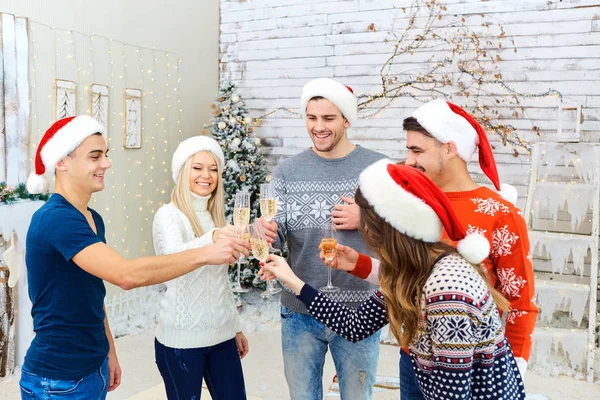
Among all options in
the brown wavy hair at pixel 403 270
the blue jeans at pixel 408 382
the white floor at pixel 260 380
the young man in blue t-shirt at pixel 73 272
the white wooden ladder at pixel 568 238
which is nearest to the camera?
the brown wavy hair at pixel 403 270

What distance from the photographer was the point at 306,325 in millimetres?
2416

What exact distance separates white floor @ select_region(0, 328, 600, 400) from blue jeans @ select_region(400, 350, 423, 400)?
6.87ft

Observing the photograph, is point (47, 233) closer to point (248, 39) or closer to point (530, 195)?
point (530, 195)

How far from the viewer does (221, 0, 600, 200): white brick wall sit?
5082 mm

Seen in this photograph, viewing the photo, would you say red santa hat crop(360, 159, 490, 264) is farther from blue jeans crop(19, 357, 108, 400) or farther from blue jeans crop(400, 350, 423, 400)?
blue jeans crop(19, 357, 108, 400)

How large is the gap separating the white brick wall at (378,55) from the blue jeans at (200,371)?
12.9 feet

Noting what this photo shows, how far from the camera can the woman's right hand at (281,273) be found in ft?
6.27

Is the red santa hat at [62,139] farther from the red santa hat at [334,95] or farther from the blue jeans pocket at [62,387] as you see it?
the red santa hat at [334,95]

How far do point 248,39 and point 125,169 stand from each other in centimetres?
233

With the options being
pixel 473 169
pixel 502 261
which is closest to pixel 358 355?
pixel 502 261

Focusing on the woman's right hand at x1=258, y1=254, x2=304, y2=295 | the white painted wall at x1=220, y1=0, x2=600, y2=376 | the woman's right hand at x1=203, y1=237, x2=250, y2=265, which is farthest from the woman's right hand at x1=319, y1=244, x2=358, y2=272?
the white painted wall at x1=220, y1=0, x2=600, y2=376

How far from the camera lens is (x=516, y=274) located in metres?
1.82

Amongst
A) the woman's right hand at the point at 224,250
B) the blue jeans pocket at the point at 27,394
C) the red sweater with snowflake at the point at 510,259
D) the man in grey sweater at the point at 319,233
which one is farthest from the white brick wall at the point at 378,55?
the blue jeans pocket at the point at 27,394

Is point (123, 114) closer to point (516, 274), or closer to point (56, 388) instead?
point (56, 388)
